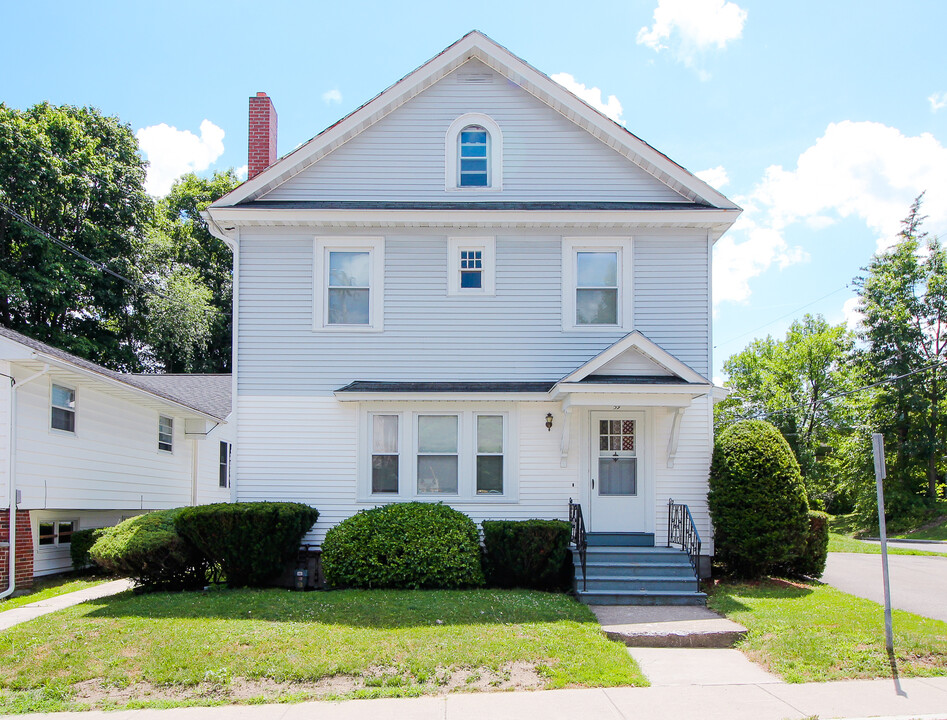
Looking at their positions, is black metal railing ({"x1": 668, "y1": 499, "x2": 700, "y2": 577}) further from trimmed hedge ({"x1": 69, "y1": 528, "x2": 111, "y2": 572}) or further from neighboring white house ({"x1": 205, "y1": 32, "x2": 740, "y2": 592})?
trimmed hedge ({"x1": 69, "y1": 528, "x2": 111, "y2": 572})

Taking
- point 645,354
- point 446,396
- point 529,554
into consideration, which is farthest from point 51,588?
point 645,354

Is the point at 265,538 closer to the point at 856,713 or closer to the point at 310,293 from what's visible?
the point at 310,293

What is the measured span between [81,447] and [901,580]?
15985 millimetres

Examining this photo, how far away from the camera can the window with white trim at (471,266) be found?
1398cm

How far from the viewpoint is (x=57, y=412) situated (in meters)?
15.4

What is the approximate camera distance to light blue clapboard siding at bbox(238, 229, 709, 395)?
13820 mm

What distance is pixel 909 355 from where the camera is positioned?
117ft

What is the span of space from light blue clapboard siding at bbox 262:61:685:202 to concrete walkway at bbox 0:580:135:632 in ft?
24.3

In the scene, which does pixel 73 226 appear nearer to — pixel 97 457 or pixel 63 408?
pixel 97 457

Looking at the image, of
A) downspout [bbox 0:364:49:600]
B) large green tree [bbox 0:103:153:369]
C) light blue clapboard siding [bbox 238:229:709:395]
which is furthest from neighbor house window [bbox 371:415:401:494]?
large green tree [bbox 0:103:153:369]

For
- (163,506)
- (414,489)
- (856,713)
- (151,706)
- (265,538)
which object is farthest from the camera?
(163,506)

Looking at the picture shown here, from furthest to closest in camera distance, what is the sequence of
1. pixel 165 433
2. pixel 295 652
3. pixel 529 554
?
pixel 165 433 < pixel 529 554 < pixel 295 652

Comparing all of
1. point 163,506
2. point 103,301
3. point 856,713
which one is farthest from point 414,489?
point 103,301

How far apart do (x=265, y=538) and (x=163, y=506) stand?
933cm
